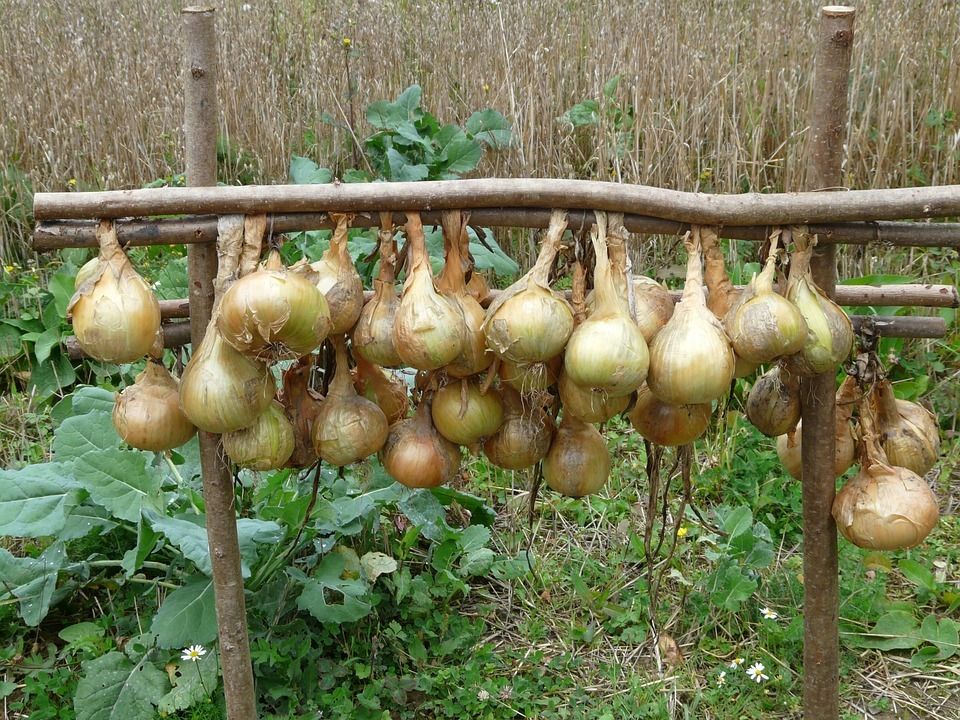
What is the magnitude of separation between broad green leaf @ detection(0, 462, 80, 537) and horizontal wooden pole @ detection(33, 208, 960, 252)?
43.4 inches

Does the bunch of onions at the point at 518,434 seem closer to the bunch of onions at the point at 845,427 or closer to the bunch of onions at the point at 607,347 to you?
the bunch of onions at the point at 607,347

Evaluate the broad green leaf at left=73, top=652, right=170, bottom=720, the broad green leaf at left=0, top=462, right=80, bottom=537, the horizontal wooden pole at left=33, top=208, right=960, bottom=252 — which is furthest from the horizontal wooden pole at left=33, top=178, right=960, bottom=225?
the broad green leaf at left=73, top=652, right=170, bottom=720

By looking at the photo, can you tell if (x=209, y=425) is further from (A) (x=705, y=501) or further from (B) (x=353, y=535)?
(A) (x=705, y=501)

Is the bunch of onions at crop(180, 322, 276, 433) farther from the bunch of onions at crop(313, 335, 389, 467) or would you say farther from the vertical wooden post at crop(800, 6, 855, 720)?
the vertical wooden post at crop(800, 6, 855, 720)

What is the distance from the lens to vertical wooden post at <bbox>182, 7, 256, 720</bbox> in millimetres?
1781

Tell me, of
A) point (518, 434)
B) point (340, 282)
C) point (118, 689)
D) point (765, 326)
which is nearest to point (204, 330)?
point (340, 282)

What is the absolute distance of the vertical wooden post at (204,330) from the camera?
178cm

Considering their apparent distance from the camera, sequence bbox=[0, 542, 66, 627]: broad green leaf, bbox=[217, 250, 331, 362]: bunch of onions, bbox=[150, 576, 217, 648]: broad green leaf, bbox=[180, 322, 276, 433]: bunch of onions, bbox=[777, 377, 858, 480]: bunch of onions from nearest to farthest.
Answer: bbox=[217, 250, 331, 362]: bunch of onions, bbox=[180, 322, 276, 433]: bunch of onions, bbox=[777, 377, 858, 480]: bunch of onions, bbox=[150, 576, 217, 648]: broad green leaf, bbox=[0, 542, 66, 627]: broad green leaf

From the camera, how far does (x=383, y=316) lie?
1.72 m

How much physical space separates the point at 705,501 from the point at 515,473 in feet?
2.36

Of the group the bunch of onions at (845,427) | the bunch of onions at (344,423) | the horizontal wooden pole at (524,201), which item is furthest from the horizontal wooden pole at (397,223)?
the bunch of onions at (845,427)

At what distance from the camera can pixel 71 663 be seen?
2730 mm

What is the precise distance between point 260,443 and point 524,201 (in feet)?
2.13

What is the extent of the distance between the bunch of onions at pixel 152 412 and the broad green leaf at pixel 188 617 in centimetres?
78
